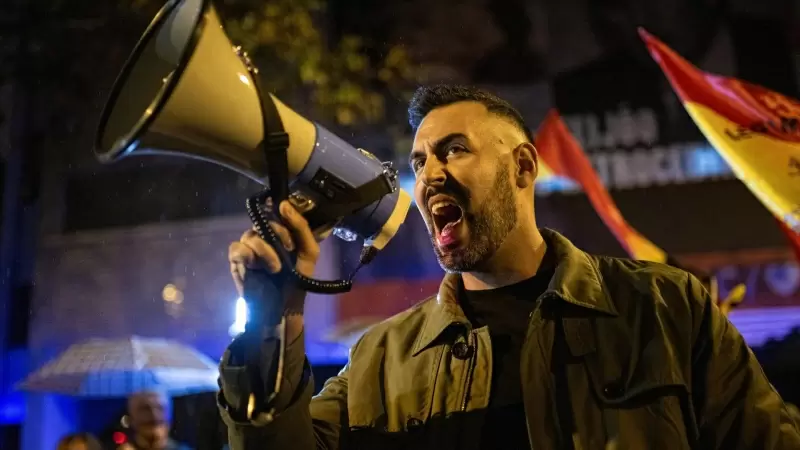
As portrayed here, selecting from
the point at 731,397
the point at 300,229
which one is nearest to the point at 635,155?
the point at 731,397

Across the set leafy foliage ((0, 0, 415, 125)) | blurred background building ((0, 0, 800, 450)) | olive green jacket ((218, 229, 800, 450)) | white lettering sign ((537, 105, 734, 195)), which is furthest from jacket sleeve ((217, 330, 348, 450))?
leafy foliage ((0, 0, 415, 125))

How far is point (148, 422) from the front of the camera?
4781 millimetres

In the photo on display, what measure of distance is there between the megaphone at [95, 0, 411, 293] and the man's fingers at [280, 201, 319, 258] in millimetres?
34

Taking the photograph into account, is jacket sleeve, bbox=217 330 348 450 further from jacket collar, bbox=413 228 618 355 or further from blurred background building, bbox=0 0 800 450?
blurred background building, bbox=0 0 800 450

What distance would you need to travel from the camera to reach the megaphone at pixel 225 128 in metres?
1.44

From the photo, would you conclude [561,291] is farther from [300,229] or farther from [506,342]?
[300,229]

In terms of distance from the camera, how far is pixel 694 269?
6480 millimetres

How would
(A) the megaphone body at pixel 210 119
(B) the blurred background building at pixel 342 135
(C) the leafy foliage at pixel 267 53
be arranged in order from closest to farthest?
(A) the megaphone body at pixel 210 119 → (B) the blurred background building at pixel 342 135 → (C) the leafy foliage at pixel 267 53

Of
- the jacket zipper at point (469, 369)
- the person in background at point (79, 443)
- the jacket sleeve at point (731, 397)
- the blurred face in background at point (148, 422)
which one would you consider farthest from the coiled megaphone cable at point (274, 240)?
the person in background at point (79, 443)

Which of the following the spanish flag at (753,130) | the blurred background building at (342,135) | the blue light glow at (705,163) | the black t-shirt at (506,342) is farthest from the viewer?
the blurred background building at (342,135)

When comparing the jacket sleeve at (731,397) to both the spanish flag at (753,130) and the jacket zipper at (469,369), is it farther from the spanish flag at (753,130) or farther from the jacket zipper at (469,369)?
the spanish flag at (753,130)

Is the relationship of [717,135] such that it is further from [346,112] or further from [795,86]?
[346,112]

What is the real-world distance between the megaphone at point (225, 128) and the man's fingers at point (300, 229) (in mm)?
34

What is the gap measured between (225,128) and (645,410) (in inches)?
49.2
